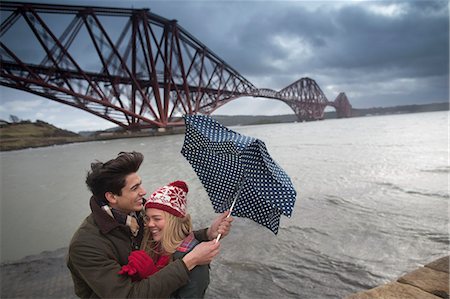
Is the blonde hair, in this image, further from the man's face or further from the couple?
the man's face

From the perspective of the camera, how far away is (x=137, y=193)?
4.95 feet

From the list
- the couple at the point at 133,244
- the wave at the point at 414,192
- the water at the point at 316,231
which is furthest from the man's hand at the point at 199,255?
the wave at the point at 414,192

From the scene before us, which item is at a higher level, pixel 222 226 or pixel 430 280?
pixel 222 226

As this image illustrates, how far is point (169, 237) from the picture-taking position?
4.58ft

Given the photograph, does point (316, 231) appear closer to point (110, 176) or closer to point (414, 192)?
point (414, 192)

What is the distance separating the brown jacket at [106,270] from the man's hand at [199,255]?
3 centimetres

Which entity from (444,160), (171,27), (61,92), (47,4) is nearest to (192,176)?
(444,160)

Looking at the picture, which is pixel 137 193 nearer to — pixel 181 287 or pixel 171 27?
pixel 181 287

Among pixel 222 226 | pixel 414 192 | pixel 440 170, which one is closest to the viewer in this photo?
pixel 222 226

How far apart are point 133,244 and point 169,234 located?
200mm

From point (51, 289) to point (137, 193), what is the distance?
7.33 ft

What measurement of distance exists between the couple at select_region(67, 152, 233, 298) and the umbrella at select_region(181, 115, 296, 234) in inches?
6.8

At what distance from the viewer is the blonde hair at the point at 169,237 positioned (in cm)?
137

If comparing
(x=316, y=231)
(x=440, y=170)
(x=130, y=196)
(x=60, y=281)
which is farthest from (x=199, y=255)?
(x=440, y=170)
